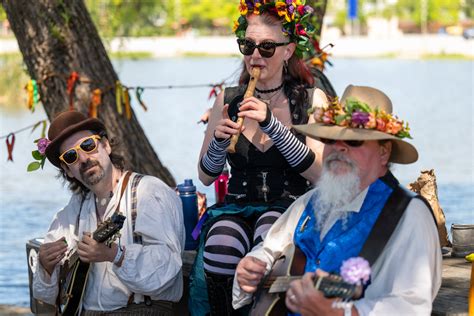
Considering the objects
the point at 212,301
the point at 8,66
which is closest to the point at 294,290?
the point at 212,301

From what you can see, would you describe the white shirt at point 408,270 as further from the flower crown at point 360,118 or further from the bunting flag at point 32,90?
the bunting flag at point 32,90

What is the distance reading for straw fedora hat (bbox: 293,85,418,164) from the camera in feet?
13.1

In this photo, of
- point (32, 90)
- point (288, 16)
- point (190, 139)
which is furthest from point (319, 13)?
point (190, 139)

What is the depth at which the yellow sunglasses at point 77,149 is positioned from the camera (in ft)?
16.2

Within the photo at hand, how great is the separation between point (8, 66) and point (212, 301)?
62.8 ft

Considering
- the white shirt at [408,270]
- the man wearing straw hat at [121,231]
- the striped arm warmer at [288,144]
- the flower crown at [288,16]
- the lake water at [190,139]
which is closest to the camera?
the white shirt at [408,270]

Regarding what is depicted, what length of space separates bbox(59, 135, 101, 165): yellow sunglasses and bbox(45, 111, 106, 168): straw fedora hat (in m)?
0.06

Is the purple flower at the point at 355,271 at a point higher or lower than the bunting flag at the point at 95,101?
higher

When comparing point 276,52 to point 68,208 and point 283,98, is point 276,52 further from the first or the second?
point 68,208

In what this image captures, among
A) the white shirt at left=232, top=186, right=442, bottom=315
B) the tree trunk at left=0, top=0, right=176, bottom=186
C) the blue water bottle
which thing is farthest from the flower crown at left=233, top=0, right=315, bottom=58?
the tree trunk at left=0, top=0, right=176, bottom=186

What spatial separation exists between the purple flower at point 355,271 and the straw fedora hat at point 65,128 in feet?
5.54

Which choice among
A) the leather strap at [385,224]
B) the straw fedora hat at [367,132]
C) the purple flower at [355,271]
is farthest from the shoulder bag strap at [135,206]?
the purple flower at [355,271]

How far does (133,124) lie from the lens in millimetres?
8266

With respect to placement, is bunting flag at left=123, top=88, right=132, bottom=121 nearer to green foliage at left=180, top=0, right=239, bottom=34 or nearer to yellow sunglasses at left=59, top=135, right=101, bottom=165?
yellow sunglasses at left=59, top=135, right=101, bottom=165
